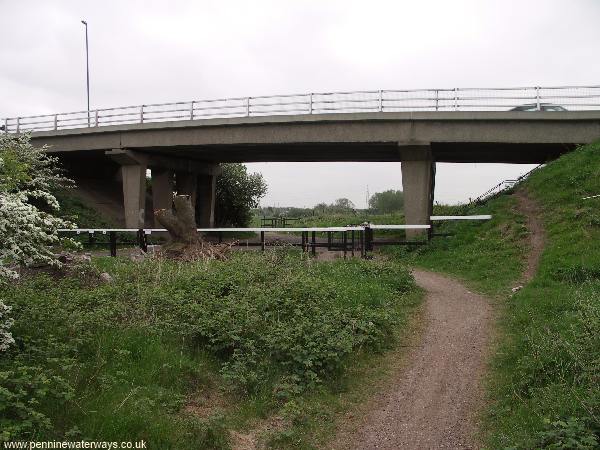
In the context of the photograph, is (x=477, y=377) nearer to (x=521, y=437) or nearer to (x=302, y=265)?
(x=521, y=437)

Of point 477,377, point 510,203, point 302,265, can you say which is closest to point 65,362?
point 477,377

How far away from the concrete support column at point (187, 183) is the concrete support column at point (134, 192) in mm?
3600

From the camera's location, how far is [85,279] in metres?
8.61

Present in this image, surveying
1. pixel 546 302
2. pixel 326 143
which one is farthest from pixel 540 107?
pixel 546 302

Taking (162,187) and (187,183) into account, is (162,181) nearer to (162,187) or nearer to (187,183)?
(162,187)

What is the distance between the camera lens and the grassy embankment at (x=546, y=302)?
4.05m

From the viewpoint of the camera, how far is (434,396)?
205 inches

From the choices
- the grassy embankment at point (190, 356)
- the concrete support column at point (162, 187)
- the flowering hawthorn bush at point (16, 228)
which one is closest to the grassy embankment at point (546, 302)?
the grassy embankment at point (190, 356)

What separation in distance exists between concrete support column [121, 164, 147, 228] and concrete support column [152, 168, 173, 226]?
1.73 metres

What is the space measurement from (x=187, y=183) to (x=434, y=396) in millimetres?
23769

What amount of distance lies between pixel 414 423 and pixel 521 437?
3.38 feet

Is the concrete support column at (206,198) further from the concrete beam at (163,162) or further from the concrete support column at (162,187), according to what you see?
the concrete support column at (162,187)

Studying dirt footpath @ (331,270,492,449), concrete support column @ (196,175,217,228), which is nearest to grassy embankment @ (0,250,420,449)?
dirt footpath @ (331,270,492,449)

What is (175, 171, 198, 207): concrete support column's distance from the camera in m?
27.1
